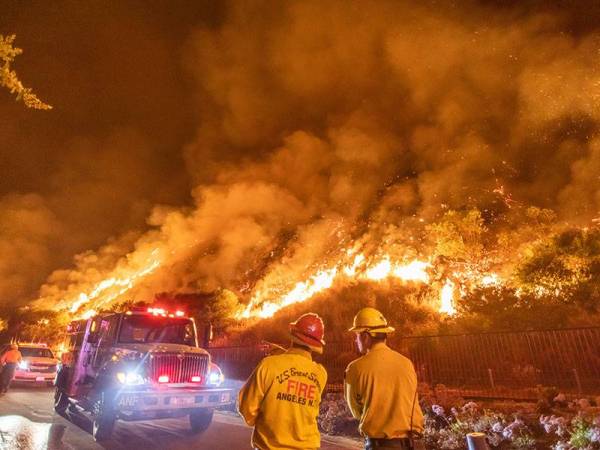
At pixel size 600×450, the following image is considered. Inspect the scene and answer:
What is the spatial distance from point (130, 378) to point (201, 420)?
1.94 m

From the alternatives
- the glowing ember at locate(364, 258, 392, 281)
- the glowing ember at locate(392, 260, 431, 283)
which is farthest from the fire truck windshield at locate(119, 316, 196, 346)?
the glowing ember at locate(364, 258, 392, 281)

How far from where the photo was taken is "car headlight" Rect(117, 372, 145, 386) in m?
7.36

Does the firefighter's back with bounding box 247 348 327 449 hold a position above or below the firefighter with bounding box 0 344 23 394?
below

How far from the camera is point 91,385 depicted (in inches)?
334

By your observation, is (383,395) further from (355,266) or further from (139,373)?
(355,266)

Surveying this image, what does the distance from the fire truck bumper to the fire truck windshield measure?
5.72 feet

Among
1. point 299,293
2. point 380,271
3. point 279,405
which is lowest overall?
point 279,405

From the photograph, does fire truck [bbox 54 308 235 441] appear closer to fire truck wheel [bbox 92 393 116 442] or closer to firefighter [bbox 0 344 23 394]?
fire truck wheel [bbox 92 393 116 442]

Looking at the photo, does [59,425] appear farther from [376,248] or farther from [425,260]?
[376,248]

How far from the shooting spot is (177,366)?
26.1 feet

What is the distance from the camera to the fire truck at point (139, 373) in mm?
7262

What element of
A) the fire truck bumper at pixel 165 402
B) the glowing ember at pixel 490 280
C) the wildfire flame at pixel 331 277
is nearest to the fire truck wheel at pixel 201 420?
the fire truck bumper at pixel 165 402

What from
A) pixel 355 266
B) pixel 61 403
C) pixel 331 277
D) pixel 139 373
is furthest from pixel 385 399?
pixel 331 277

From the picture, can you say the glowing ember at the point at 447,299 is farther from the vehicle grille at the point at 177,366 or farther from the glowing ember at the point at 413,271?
the vehicle grille at the point at 177,366
